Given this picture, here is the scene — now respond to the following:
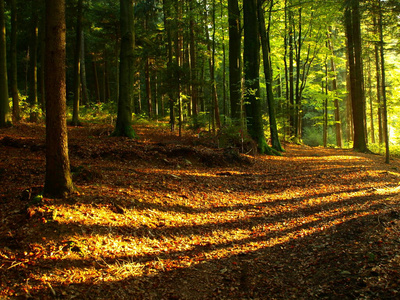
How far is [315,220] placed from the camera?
562cm

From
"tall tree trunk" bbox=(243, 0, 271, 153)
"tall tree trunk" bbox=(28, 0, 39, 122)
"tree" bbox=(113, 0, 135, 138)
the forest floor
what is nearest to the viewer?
the forest floor

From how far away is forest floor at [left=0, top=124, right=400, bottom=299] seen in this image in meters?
3.23

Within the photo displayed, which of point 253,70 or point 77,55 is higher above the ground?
point 77,55

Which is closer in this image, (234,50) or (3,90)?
(3,90)

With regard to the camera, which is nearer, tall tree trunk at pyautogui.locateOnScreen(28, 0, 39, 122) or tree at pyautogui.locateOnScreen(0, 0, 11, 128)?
tree at pyautogui.locateOnScreen(0, 0, 11, 128)

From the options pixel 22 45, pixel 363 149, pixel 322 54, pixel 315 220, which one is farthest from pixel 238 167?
pixel 22 45

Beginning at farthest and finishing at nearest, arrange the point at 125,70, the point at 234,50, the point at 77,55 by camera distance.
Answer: the point at 234,50 < the point at 77,55 < the point at 125,70

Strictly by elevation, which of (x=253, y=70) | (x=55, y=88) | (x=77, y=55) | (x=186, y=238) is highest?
(x=77, y=55)

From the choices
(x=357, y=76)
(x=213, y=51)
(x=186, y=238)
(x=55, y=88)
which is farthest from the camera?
(x=357, y=76)

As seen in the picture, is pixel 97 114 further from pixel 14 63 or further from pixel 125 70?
pixel 125 70

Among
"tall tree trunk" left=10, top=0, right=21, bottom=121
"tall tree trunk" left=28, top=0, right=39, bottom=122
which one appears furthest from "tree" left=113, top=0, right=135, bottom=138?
"tall tree trunk" left=28, top=0, right=39, bottom=122

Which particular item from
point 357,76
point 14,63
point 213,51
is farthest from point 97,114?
point 357,76

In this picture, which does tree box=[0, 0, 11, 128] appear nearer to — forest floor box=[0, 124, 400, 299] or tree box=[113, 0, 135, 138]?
forest floor box=[0, 124, 400, 299]

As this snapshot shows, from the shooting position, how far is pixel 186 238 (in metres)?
4.80
